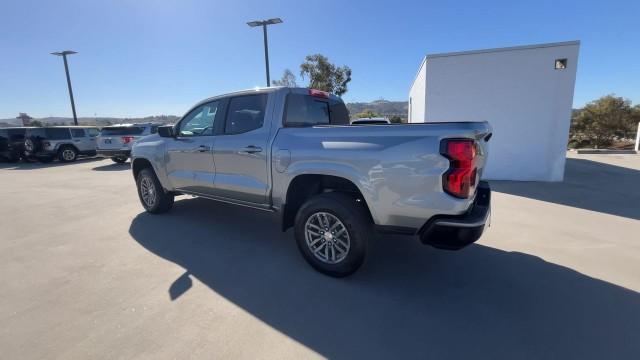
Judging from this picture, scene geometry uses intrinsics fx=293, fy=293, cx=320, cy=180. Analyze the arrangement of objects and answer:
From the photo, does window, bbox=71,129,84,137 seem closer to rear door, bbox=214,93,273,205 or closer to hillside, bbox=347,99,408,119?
rear door, bbox=214,93,273,205

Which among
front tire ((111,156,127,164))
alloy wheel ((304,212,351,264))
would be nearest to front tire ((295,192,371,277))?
alloy wheel ((304,212,351,264))

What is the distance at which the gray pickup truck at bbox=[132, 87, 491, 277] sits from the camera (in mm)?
2328

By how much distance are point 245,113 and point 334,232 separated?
1.93 meters

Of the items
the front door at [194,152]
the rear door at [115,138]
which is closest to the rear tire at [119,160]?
the rear door at [115,138]

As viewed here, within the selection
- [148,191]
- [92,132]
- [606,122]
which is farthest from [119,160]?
[606,122]

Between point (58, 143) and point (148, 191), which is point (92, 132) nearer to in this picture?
point (58, 143)

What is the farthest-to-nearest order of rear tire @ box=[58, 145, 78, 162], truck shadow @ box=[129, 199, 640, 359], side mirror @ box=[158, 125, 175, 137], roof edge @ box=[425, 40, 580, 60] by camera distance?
rear tire @ box=[58, 145, 78, 162] < roof edge @ box=[425, 40, 580, 60] < side mirror @ box=[158, 125, 175, 137] < truck shadow @ box=[129, 199, 640, 359]

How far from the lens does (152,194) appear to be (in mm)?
5137

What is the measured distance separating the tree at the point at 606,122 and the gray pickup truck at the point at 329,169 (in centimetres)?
2550

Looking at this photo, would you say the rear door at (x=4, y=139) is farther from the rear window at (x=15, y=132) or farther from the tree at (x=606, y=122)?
the tree at (x=606, y=122)

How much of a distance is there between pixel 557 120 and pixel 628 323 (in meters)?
6.81

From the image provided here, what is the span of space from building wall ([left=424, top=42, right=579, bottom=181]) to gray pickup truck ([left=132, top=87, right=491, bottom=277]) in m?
4.96

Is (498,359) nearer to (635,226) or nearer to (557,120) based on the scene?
(635,226)

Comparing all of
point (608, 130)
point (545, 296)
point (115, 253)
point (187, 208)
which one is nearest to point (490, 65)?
point (545, 296)
